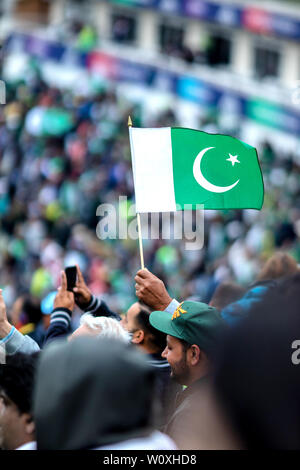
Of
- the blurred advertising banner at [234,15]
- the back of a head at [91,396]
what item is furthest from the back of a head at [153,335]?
the blurred advertising banner at [234,15]

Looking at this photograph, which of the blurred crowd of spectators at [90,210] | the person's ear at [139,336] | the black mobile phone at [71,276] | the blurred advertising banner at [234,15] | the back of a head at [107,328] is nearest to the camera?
the back of a head at [107,328]

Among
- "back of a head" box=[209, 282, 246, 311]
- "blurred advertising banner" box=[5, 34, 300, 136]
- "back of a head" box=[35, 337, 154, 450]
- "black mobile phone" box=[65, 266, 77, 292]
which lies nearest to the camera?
"back of a head" box=[35, 337, 154, 450]

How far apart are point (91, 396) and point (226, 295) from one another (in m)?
3.06

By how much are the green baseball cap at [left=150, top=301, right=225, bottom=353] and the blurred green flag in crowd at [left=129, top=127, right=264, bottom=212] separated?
1.13 meters

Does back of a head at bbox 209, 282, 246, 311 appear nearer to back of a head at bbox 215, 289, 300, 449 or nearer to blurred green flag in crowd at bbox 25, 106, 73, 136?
back of a head at bbox 215, 289, 300, 449

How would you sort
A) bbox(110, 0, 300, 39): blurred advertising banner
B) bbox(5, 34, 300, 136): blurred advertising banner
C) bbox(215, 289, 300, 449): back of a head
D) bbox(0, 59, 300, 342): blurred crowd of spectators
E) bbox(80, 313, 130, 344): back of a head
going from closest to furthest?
bbox(215, 289, 300, 449): back of a head
bbox(80, 313, 130, 344): back of a head
bbox(0, 59, 300, 342): blurred crowd of spectators
bbox(5, 34, 300, 136): blurred advertising banner
bbox(110, 0, 300, 39): blurred advertising banner

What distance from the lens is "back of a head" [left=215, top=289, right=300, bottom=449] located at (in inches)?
65.2

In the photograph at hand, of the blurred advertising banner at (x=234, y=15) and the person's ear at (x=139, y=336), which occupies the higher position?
the blurred advertising banner at (x=234, y=15)

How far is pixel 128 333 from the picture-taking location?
3574 millimetres

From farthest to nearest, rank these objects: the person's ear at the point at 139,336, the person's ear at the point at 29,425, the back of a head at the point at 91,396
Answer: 1. the person's ear at the point at 139,336
2. the person's ear at the point at 29,425
3. the back of a head at the point at 91,396

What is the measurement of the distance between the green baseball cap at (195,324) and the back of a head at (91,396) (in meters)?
1.21

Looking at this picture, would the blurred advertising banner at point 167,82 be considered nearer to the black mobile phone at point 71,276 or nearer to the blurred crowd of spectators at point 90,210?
the blurred crowd of spectators at point 90,210

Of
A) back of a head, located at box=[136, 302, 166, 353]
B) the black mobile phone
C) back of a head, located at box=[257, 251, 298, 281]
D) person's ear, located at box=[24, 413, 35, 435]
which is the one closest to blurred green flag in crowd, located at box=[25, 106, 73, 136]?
back of a head, located at box=[257, 251, 298, 281]

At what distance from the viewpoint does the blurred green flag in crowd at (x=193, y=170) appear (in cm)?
429
